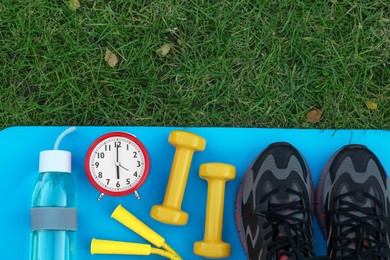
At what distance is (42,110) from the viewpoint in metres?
1.89

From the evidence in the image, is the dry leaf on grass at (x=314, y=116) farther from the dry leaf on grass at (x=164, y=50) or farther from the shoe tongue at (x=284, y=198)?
the dry leaf on grass at (x=164, y=50)

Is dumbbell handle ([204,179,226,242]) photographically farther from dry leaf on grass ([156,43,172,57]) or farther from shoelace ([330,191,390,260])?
dry leaf on grass ([156,43,172,57])

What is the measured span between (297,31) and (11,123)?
41.4 inches

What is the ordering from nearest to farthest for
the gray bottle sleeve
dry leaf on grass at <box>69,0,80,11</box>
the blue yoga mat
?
the gray bottle sleeve, the blue yoga mat, dry leaf on grass at <box>69,0,80,11</box>

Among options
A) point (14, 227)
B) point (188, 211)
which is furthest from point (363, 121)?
point (14, 227)

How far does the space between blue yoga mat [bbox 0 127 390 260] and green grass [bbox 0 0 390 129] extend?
5cm

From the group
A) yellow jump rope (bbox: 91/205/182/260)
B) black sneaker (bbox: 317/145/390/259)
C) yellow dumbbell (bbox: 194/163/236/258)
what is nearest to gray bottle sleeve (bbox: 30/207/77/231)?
yellow jump rope (bbox: 91/205/182/260)

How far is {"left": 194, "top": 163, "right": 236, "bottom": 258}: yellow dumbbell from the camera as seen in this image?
1.70 meters

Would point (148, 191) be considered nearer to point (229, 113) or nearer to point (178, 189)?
point (178, 189)

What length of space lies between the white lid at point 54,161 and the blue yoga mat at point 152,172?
127 millimetres

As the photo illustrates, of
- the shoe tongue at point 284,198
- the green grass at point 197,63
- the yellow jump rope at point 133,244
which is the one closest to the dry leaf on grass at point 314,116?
the green grass at point 197,63

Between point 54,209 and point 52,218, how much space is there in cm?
3

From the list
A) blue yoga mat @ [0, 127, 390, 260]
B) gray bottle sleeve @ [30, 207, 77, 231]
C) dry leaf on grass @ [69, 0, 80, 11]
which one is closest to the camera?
gray bottle sleeve @ [30, 207, 77, 231]

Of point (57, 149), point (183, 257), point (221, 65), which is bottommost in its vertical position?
point (183, 257)
